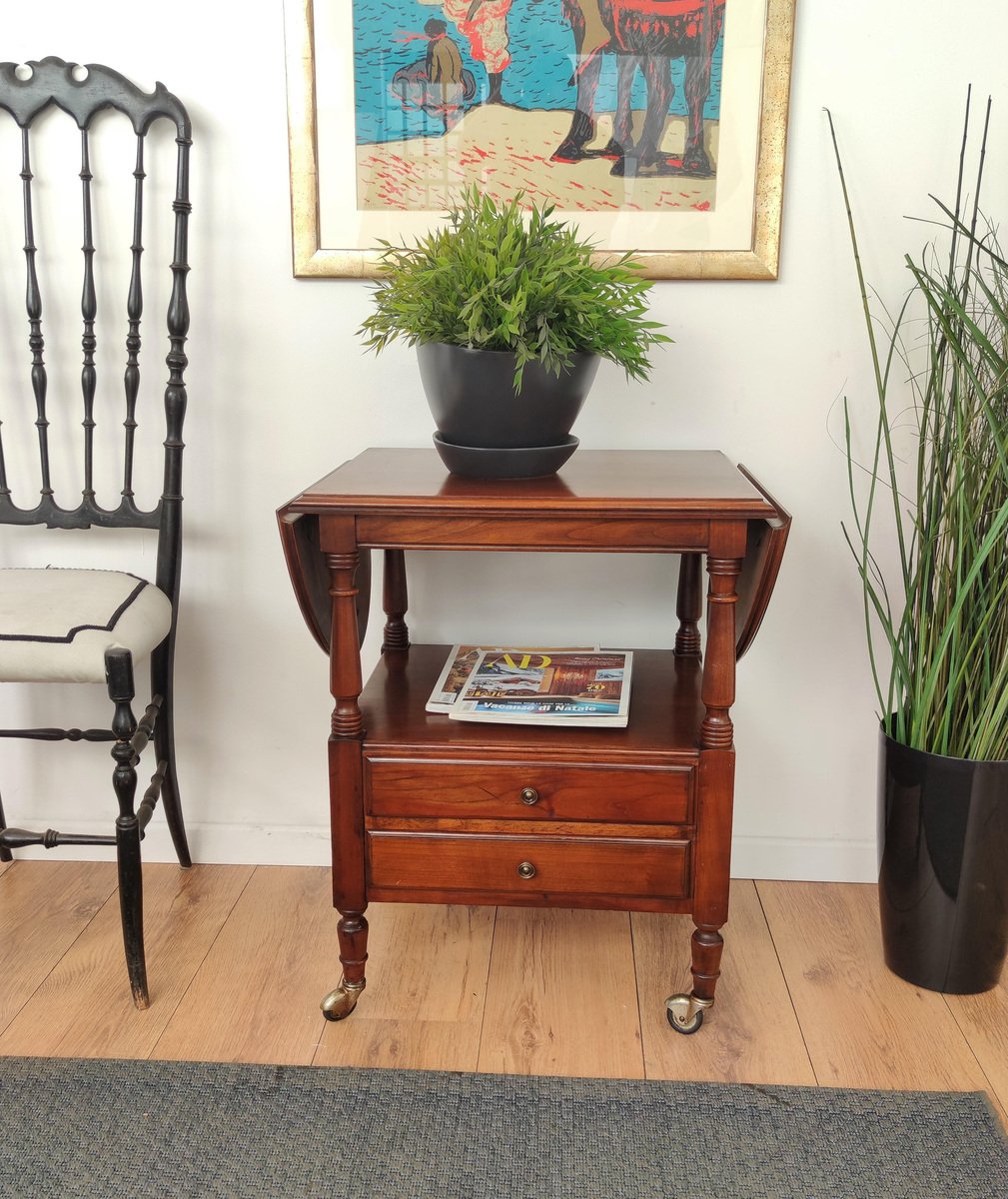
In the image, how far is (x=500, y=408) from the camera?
1539 millimetres

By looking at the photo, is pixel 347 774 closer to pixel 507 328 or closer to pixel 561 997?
pixel 561 997

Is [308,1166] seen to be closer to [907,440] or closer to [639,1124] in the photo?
[639,1124]

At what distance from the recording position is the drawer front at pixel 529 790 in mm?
1589

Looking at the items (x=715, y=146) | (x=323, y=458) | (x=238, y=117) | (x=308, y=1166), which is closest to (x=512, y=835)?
(x=308, y=1166)

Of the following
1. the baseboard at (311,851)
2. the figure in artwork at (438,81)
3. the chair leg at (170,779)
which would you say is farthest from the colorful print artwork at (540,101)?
the baseboard at (311,851)

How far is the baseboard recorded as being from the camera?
2.10 m

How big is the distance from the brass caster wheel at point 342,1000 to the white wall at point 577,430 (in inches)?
19.4

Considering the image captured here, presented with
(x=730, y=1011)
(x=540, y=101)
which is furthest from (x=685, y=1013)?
(x=540, y=101)

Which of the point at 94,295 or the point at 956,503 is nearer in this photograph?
the point at 956,503

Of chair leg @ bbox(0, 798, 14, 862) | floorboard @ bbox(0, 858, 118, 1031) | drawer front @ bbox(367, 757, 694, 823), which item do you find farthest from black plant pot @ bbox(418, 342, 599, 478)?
chair leg @ bbox(0, 798, 14, 862)

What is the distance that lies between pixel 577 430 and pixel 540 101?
569 millimetres

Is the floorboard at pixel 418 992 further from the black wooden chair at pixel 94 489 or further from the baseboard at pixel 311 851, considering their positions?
the black wooden chair at pixel 94 489

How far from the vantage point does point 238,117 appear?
6.11ft

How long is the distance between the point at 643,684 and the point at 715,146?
37.1 inches
